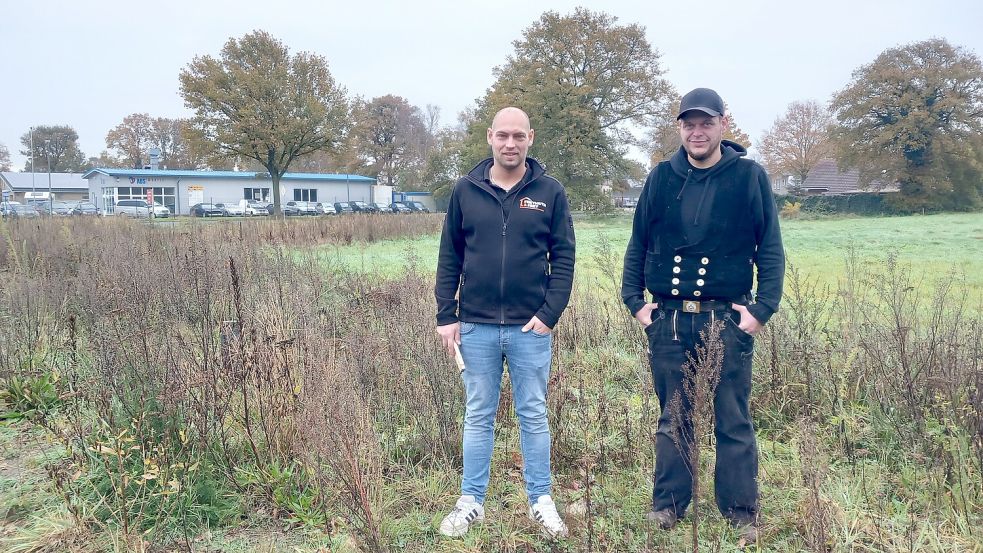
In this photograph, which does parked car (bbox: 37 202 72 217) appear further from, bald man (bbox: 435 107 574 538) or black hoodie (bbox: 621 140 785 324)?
black hoodie (bbox: 621 140 785 324)

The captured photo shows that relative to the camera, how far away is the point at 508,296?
117 inches

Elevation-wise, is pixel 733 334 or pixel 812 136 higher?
pixel 812 136

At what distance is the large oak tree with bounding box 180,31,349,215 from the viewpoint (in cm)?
3419

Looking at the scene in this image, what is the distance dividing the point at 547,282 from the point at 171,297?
404 centimetres

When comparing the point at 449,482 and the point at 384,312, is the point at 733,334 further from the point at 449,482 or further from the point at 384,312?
the point at 384,312

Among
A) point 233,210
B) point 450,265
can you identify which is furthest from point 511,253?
point 233,210

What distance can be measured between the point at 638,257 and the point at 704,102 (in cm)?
81

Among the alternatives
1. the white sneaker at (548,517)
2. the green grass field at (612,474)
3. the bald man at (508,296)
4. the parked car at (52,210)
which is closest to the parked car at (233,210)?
the parked car at (52,210)

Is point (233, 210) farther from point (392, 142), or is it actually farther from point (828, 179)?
point (828, 179)

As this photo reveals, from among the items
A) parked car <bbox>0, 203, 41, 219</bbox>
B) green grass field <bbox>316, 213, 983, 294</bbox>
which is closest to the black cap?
green grass field <bbox>316, 213, 983, 294</bbox>

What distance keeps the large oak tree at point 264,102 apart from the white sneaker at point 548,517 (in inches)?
1355

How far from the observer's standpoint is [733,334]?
2.83 metres

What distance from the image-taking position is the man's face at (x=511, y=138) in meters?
2.95

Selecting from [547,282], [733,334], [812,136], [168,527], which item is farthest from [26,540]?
[812,136]
